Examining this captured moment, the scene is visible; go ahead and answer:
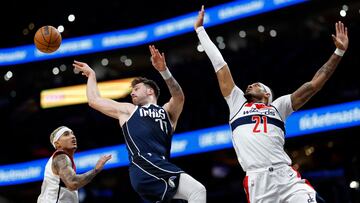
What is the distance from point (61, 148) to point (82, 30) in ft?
58.0

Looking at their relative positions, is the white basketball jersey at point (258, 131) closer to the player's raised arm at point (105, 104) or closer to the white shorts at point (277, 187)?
the white shorts at point (277, 187)

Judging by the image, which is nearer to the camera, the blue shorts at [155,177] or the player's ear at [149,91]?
the blue shorts at [155,177]

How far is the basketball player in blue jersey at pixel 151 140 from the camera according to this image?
6156 mm

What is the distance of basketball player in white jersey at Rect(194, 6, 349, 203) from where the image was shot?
20.4 ft

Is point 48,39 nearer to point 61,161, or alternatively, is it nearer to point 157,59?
point 61,161

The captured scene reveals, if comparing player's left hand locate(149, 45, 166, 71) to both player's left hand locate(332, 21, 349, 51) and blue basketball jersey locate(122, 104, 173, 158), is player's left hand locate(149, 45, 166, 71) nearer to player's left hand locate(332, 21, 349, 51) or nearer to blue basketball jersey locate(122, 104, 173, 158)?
blue basketball jersey locate(122, 104, 173, 158)

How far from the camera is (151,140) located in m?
6.39

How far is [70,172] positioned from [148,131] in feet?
3.39

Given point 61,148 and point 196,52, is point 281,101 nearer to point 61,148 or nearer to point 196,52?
point 61,148

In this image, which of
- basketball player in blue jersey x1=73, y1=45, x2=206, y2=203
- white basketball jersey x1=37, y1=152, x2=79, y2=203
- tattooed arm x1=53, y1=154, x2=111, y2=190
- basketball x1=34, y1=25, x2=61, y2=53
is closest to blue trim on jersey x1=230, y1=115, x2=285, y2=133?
basketball player in blue jersey x1=73, y1=45, x2=206, y2=203

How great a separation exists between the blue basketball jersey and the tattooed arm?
1.40ft

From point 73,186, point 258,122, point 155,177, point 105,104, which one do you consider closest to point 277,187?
point 258,122

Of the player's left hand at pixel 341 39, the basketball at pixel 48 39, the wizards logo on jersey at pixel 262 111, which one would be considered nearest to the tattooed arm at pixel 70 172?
the wizards logo on jersey at pixel 262 111

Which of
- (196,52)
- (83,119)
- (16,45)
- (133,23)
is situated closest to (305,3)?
(196,52)
